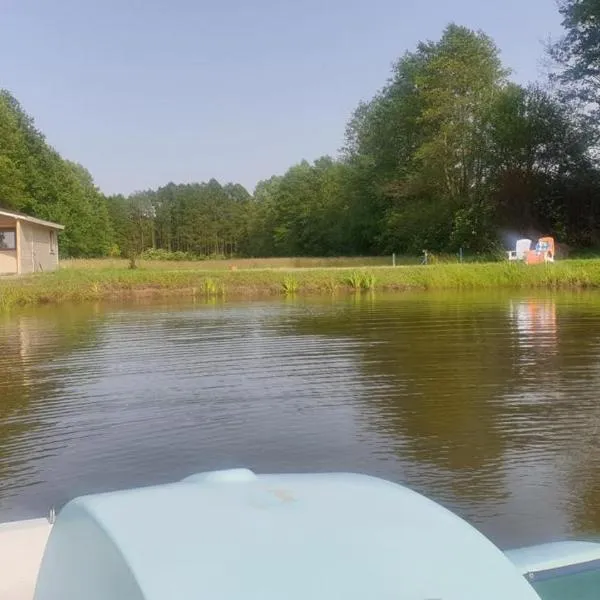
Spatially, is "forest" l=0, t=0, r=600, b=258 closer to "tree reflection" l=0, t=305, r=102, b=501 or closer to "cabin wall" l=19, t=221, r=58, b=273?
"cabin wall" l=19, t=221, r=58, b=273

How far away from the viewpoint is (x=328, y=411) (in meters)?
8.62

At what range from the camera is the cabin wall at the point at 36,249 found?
1297 inches

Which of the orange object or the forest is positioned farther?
the forest

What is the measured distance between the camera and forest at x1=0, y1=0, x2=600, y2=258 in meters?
41.2

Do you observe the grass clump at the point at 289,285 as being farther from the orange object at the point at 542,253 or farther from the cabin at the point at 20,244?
the cabin at the point at 20,244

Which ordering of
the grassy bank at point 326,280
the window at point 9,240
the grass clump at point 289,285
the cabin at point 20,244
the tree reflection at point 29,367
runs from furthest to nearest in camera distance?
the window at point 9,240
the cabin at point 20,244
the grass clump at point 289,285
the grassy bank at point 326,280
the tree reflection at point 29,367

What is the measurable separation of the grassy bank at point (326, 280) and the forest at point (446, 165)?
461 inches

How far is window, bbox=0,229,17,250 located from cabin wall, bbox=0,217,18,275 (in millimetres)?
160

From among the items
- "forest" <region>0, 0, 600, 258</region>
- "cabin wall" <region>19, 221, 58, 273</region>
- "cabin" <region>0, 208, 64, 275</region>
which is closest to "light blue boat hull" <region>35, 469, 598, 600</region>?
"cabin" <region>0, 208, 64, 275</region>

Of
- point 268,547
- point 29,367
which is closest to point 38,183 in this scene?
point 29,367

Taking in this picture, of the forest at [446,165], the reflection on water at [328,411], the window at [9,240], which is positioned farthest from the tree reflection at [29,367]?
the forest at [446,165]

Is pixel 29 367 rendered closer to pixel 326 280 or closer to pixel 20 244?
pixel 326 280

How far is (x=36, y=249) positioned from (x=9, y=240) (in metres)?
3.16

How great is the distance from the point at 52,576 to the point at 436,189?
50026 mm
